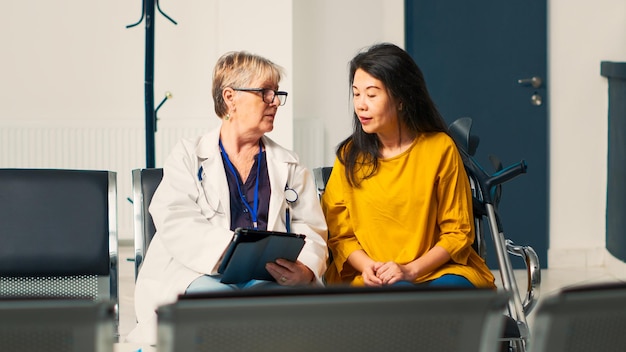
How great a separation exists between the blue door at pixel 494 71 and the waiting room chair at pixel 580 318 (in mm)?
4373

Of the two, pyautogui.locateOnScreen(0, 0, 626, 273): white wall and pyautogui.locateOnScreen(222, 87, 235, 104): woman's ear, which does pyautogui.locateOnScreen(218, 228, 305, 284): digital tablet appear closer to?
pyautogui.locateOnScreen(222, 87, 235, 104): woman's ear

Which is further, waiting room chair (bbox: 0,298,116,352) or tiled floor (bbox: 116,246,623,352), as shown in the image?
tiled floor (bbox: 116,246,623,352)

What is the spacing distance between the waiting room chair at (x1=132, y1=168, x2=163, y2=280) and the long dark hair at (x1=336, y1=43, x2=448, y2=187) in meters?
0.56

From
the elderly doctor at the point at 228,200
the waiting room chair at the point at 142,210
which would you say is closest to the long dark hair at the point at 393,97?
the elderly doctor at the point at 228,200

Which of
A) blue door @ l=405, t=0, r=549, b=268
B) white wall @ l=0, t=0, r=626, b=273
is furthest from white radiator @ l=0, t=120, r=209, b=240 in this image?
blue door @ l=405, t=0, r=549, b=268

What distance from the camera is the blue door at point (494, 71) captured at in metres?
5.63

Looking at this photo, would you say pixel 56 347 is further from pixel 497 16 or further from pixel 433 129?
pixel 497 16

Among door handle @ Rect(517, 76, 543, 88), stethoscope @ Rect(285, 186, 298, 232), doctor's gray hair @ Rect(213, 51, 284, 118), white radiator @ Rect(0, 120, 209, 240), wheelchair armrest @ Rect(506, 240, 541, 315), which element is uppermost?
door handle @ Rect(517, 76, 543, 88)

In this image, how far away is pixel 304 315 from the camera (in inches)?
47.3

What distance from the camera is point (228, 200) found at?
108 inches

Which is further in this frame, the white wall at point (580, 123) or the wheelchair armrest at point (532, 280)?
the white wall at point (580, 123)

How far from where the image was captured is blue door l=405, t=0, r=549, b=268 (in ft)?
18.5

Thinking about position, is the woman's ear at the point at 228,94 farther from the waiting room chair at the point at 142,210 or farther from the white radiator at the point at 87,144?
the white radiator at the point at 87,144

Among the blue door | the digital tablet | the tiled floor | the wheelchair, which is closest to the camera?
the digital tablet
